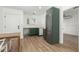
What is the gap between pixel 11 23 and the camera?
5.48 meters

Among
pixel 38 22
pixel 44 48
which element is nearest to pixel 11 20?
pixel 38 22

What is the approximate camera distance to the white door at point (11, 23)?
16.7 feet

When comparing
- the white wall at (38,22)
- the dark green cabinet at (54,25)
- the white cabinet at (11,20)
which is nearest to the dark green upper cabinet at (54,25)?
the dark green cabinet at (54,25)

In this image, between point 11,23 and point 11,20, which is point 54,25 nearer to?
point 11,20

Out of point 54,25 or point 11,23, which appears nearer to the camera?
point 54,25

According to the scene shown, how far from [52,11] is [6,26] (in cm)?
303

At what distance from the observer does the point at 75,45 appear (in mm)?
2857

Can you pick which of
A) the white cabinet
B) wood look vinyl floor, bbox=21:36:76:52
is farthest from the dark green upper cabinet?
the white cabinet

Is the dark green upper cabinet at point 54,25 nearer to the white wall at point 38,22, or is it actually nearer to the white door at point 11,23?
the white door at point 11,23

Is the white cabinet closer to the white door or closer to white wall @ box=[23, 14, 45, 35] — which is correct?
the white door

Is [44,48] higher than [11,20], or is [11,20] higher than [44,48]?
[11,20]
